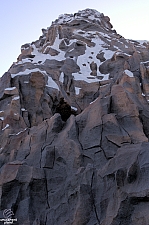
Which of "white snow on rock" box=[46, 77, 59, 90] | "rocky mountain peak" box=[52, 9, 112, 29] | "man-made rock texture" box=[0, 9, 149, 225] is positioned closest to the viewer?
"man-made rock texture" box=[0, 9, 149, 225]

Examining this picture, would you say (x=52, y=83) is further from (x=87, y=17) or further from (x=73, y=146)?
(x=87, y=17)

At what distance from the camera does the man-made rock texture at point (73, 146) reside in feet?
46.2

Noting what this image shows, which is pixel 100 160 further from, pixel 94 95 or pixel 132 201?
pixel 94 95

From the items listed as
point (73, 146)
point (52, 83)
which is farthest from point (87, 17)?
point (73, 146)

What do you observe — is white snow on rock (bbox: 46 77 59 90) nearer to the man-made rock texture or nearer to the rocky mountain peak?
the man-made rock texture

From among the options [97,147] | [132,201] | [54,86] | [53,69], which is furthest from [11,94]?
[132,201]

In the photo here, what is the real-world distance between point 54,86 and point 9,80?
506cm

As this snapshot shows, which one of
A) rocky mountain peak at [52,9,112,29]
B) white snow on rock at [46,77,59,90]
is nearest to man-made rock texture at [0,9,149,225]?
white snow on rock at [46,77,59,90]

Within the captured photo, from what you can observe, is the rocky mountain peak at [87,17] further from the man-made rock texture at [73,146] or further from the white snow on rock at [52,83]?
the white snow on rock at [52,83]

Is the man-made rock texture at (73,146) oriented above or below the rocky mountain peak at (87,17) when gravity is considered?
below

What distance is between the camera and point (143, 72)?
1420 inches

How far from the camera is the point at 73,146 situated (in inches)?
774

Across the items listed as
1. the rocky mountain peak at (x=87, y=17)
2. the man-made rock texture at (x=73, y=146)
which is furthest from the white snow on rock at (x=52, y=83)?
the rocky mountain peak at (x=87, y=17)

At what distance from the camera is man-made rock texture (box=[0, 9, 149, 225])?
555 inches
